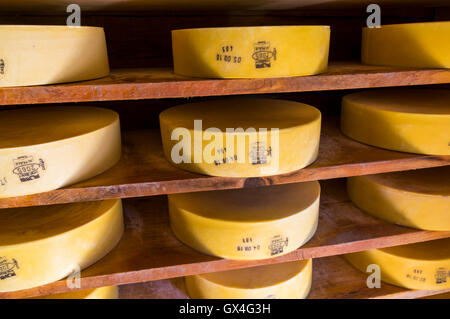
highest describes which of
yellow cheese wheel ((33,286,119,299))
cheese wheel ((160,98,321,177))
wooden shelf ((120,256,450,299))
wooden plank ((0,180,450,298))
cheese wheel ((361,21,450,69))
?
cheese wheel ((361,21,450,69))

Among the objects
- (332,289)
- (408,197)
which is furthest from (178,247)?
(408,197)

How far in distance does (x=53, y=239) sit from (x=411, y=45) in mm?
948

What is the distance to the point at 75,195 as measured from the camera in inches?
30.3

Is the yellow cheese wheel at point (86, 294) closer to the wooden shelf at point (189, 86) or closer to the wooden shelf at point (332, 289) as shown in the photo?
the wooden shelf at point (332, 289)

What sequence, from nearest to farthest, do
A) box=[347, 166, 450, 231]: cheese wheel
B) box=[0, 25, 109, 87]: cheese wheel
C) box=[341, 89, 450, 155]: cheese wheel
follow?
box=[0, 25, 109, 87]: cheese wheel → box=[341, 89, 450, 155]: cheese wheel → box=[347, 166, 450, 231]: cheese wheel

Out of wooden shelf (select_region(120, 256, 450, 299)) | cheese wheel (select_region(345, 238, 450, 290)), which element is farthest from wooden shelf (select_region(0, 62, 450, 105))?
wooden shelf (select_region(120, 256, 450, 299))

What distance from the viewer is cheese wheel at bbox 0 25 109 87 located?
26.2 inches

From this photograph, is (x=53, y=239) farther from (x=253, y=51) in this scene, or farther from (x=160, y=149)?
(x=253, y=51)

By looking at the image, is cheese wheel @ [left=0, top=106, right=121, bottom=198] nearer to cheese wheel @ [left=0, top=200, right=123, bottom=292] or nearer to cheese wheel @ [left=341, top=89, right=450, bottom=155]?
cheese wheel @ [left=0, top=200, right=123, bottom=292]

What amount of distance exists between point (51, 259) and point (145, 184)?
290 mm

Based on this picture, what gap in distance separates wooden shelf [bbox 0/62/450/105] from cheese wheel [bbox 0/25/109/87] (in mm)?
28

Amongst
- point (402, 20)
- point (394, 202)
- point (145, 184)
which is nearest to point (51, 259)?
point (145, 184)

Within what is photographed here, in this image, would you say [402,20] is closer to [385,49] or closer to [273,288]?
[385,49]

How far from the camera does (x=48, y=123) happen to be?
2.96 ft
